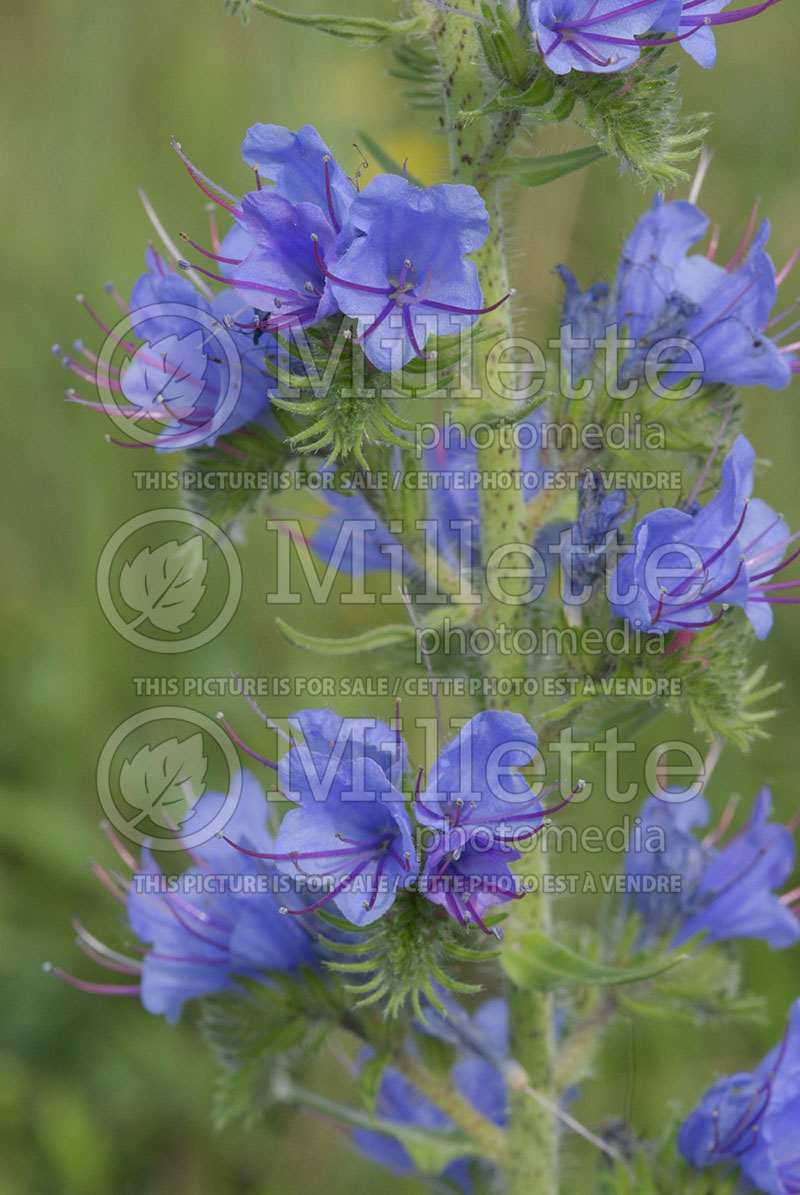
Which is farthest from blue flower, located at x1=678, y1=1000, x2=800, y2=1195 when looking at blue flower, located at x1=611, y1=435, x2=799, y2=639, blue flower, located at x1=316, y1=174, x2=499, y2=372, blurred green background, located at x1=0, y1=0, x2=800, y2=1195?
blue flower, located at x1=316, y1=174, x2=499, y2=372

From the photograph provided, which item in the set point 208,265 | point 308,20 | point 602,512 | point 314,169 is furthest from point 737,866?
point 208,265

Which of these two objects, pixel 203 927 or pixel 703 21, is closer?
pixel 703 21

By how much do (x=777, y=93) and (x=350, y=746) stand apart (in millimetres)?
4725

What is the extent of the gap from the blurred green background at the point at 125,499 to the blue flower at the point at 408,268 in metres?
1.22

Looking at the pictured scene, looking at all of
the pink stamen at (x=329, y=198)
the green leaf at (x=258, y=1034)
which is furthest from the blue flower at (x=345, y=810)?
the pink stamen at (x=329, y=198)

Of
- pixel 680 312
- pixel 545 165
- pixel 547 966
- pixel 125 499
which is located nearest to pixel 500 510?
pixel 680 312

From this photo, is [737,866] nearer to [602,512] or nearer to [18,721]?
[602,512]

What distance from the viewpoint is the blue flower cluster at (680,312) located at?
100 inches

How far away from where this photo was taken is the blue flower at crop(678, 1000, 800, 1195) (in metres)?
2.50

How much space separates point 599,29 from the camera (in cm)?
211

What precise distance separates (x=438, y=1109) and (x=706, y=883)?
2.74ft

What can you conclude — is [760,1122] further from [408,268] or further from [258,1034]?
[408,268]

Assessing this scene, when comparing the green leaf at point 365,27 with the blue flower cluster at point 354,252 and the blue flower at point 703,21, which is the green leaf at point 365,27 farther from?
the blue flower at point 703,21

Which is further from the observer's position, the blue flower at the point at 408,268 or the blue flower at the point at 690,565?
the blue flower at the point at 690,565
